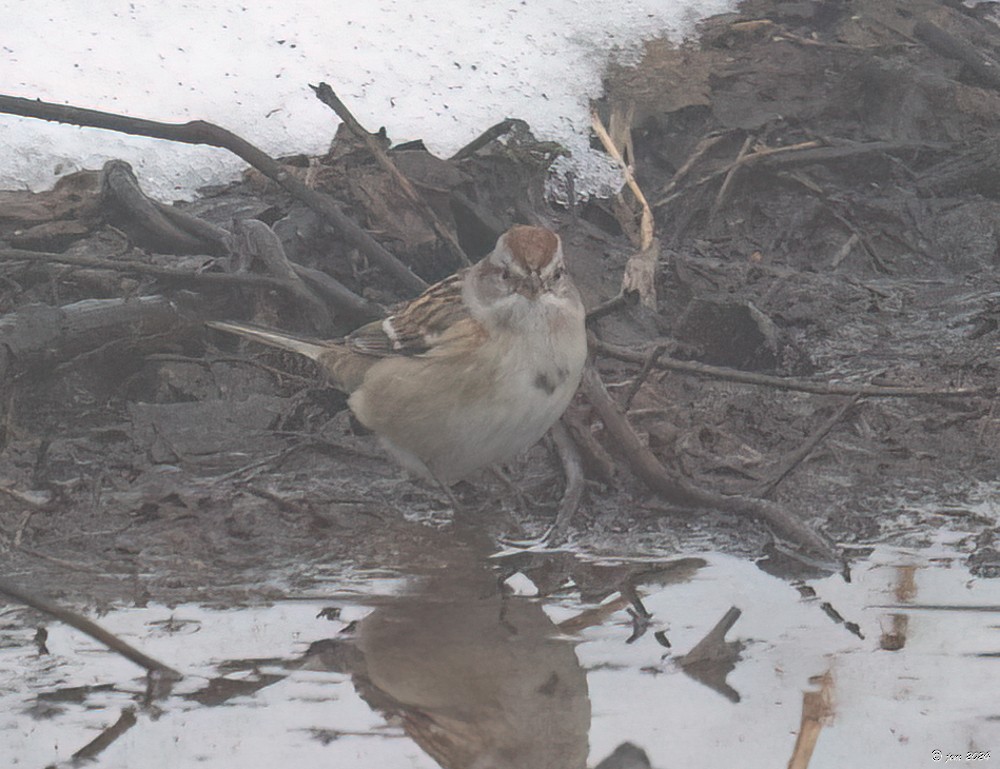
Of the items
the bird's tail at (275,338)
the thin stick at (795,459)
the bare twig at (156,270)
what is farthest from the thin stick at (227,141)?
the thin stick at (795,459)

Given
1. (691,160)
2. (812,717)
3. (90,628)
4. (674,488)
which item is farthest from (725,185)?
(90,628)

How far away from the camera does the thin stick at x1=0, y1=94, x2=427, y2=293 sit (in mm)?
5637

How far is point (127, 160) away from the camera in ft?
20.9

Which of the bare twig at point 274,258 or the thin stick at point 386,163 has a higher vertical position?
Result: the thin stick at point 386,163

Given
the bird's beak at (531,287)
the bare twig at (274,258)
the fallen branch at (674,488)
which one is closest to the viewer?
the fallen branch at (674,488)

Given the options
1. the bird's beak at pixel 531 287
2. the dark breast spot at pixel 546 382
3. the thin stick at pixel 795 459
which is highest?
the bird's beak at pixel 531 287

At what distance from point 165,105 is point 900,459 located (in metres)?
3.85

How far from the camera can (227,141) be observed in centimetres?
577

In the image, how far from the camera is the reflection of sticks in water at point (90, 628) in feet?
9.29

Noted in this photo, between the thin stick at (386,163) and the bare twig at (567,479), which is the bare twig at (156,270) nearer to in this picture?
the thin stick at (386,163)

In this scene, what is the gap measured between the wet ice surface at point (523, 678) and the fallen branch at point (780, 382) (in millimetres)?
783

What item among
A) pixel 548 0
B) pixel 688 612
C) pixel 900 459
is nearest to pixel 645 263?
pixel 900 459

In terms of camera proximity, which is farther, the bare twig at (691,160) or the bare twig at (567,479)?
the bare twig at (691,160)

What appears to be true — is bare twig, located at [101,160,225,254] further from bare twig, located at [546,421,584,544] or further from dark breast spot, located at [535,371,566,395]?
dark breast spot, located at [535,371,566,395]
